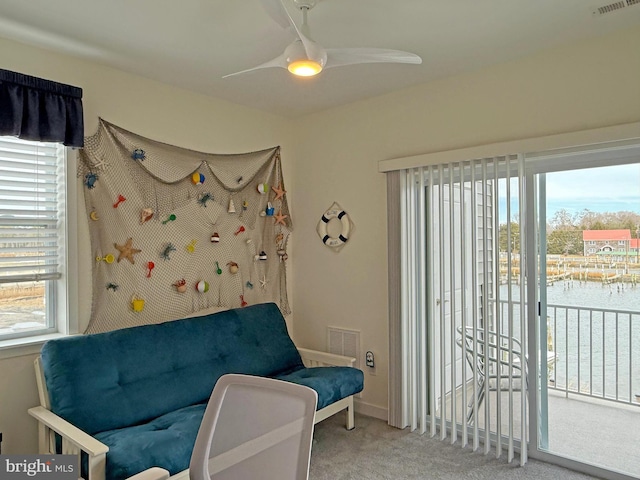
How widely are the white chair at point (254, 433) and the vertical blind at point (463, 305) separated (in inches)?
71.6

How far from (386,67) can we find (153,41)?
1.47 m

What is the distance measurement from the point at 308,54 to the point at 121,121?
167 centimetres

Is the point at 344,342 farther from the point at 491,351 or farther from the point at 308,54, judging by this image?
the point at 308,54

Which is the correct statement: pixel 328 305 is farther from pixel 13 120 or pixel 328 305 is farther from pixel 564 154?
pixel 13 120

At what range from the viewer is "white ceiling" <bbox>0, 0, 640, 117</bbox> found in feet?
7.21

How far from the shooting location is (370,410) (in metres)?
3.63

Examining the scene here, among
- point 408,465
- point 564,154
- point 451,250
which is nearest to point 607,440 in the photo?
point 408,465

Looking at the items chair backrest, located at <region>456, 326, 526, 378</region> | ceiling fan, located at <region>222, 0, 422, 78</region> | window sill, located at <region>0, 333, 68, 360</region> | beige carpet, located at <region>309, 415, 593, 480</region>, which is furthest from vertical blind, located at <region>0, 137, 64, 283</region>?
chair backrest, located at <region>456, 326, 526, 378</region>

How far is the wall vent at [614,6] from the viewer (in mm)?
2178

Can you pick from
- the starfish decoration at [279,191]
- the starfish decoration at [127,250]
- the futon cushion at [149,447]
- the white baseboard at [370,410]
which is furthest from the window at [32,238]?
the white baseboard at [370,410]

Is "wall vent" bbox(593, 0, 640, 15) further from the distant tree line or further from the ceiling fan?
the distant tree line

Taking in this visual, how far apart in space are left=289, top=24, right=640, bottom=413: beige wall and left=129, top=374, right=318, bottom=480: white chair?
80.8 inches

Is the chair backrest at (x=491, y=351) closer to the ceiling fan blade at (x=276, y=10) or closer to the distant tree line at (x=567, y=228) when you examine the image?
the distant tree line at (x=567, y=228)

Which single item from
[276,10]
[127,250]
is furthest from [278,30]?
[127,250]
